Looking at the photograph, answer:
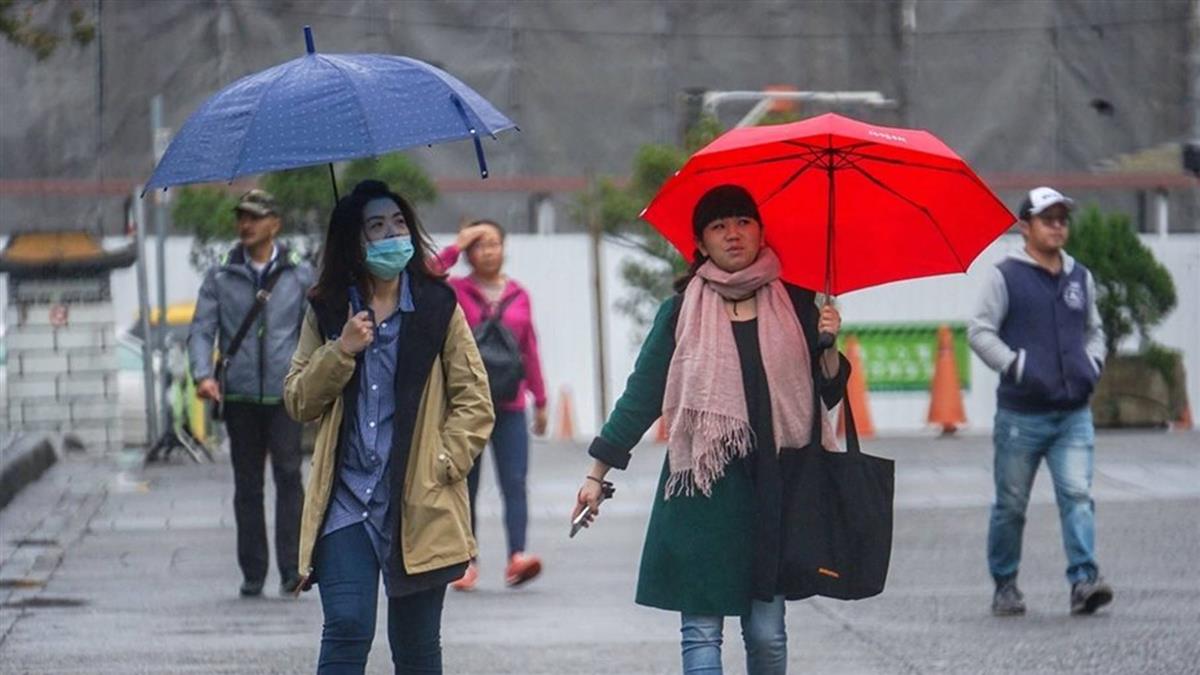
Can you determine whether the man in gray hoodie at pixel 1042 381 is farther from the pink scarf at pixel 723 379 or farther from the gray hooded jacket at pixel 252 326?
the pink scarf at pixel 723 379

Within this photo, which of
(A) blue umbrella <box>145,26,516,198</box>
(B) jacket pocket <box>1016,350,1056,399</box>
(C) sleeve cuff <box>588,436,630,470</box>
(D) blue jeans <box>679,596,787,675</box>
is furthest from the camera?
(B) jacket pocket <box>1016,350,1056,399</box>

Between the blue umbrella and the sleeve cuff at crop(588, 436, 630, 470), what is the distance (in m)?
0.84

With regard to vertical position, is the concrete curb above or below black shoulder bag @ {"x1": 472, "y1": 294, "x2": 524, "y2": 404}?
below

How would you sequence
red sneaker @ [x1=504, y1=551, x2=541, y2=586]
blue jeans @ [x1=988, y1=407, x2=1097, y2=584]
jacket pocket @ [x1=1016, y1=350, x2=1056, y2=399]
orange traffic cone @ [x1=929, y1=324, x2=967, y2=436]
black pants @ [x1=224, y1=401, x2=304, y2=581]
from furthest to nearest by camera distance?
1. orange traffic cone @ [x1=929, y1=324, x2=967, y2=436]
2. red sneaker @ [x1=504, y1=551, x2=541, y2=586]
3. black pants @ [x1=224, y1=401, x2=304, y2=581]
4. blue jeans @ [x1=988, y1=407, x2=1097, y2=584]
5. jacket pocket @ [x1=1016, y1=350, x2=1056, y2=399]

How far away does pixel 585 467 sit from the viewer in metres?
17.2

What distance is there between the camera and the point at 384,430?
611 centimetres

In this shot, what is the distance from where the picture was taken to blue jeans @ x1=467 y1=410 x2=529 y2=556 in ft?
34.5

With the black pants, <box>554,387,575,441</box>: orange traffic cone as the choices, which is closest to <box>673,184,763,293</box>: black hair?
the black pants

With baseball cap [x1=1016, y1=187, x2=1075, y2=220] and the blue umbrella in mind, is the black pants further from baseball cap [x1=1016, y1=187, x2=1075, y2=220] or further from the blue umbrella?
the blue umbrella

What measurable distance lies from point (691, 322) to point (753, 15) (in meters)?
19.6

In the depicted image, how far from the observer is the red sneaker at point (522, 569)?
1048 cm

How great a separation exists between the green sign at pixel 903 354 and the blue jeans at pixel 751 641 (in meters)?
16.8

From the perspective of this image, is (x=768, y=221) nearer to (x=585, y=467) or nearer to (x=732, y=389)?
(x=732, y=389)

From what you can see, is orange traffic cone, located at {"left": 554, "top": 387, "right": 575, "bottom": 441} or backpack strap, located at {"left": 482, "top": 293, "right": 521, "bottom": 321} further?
orange traffic cone, located at {"left": 554, "top": 387, "right": 575, "bottom": 441}
